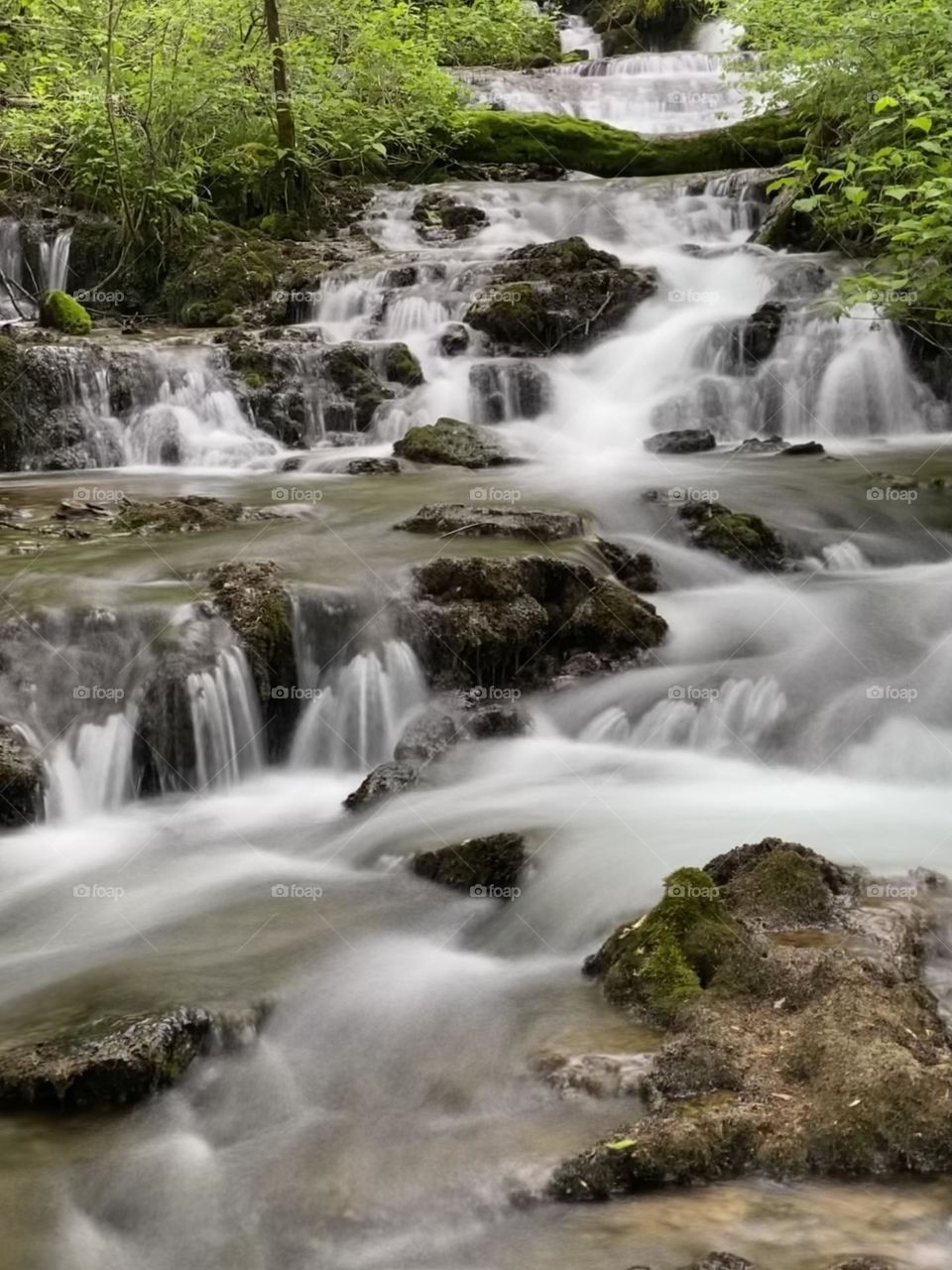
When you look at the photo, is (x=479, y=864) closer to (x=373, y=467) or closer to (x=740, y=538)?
(x=740, y=538)

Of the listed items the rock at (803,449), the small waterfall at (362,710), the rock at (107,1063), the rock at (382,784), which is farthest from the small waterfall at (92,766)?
the rock at (803,449)

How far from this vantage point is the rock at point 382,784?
21.0 feet

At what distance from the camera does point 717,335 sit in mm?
13273

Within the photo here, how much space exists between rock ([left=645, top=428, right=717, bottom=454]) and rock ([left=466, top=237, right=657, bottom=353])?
2.41m

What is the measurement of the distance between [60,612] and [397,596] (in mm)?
2008

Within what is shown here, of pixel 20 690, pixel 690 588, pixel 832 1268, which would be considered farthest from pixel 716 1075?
pixel 690 588

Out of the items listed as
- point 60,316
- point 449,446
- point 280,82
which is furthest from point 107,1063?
point 280,82

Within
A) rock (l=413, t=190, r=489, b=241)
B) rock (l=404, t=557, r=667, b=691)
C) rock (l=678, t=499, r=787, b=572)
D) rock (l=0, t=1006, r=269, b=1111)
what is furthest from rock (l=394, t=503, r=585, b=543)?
rock (l=413, t=190, r=489, b=241)

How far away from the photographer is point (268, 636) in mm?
7219

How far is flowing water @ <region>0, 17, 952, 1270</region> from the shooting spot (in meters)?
3.34

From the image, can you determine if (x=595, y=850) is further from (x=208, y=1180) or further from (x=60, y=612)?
(x=60, y=612)

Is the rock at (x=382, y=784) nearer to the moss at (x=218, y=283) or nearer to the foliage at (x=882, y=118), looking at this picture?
the foliage at (x=882, y=118)

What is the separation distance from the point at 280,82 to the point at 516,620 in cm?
1203

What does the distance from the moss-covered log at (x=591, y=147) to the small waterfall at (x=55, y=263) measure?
22.3 ft
